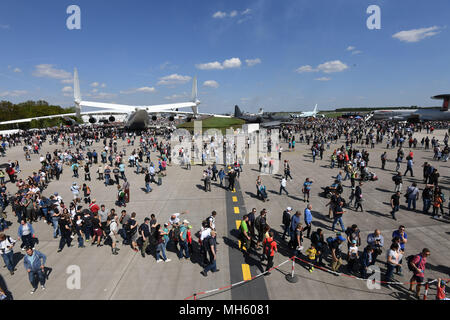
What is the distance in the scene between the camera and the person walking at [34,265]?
18.0 feet

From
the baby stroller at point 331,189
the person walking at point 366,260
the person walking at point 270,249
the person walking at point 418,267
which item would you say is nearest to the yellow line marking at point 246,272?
the person walking at point 270,249

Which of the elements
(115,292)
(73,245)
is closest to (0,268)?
(73,245)

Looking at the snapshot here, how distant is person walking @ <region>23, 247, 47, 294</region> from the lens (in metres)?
5.49

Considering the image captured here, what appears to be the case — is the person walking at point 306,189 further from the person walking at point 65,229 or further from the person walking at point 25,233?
the person walking at point 25,233

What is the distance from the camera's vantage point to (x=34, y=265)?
5551mm

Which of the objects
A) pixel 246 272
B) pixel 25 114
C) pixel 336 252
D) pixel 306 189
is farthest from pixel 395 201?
pixel 25 114

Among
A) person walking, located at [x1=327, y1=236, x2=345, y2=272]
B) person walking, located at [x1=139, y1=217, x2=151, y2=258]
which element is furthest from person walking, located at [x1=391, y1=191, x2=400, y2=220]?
person walking, located at [x1=139, y1=217, x2=151, y2=258]

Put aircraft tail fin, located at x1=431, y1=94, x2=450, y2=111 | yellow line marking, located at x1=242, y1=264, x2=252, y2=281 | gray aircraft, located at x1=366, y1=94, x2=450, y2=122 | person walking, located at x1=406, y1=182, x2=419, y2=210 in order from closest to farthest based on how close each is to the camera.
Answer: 1. yellow line marking, located at x1=242, y1=264, x2=252, y2=281
2. person walking, located at x1=406, y1=182, x2=419, y2=210
3. aircraft tail fin, located at x1=431, y1=94, x2=450, y2=111
4. gray aircraft, located at x1=366, y1=94, x2=450, y2=122

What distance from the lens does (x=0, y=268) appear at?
6.89 metres

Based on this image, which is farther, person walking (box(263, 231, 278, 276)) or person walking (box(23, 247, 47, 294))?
person walking (box(263, 231, 278, 276))

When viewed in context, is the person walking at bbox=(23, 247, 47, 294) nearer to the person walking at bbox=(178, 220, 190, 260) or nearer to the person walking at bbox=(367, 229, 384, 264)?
the person walking at bbox=(178, 220, 190, 260)

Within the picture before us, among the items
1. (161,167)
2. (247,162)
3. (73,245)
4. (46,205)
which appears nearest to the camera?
(73,245)
